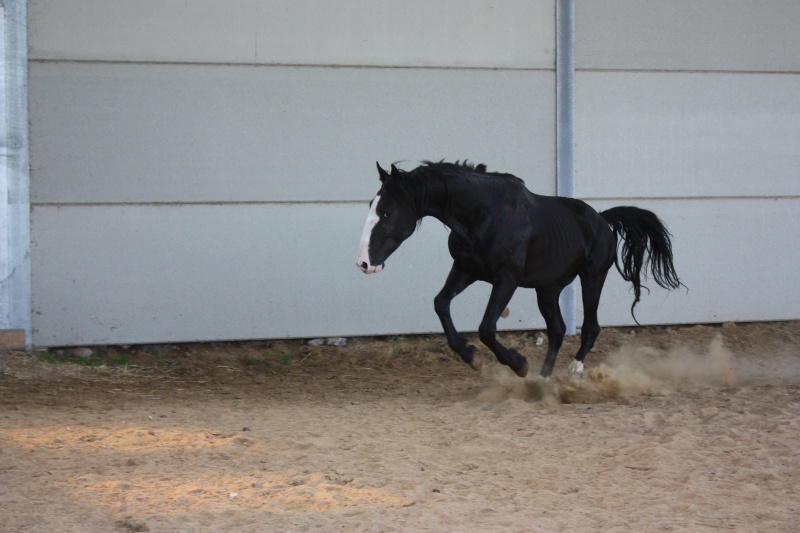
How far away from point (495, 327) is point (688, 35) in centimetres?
519

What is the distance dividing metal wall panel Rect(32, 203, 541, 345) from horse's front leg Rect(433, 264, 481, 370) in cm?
245

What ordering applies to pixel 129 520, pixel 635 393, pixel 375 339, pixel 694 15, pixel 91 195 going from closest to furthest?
pixel 129 520 → pixel 635 393 → pixel 91 195 → pixel 375 339 → pixel 694 15

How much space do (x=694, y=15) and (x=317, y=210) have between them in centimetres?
469

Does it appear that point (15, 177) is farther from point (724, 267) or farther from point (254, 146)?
point (724, 267)

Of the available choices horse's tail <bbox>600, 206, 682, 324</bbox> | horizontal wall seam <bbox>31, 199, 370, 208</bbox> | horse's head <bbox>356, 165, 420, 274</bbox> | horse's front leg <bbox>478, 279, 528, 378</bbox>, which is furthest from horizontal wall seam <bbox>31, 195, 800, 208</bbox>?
horse's front leg <bbox>478, 279, 528, 378</bbox>

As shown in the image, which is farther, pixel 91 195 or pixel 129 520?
pixel 91 195

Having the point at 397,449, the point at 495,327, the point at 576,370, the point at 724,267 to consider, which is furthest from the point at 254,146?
the point at 724,267

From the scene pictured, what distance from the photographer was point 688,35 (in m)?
9.53

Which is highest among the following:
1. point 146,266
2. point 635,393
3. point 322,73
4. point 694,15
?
point 694,15

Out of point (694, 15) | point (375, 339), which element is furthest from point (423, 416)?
point (694, 15)

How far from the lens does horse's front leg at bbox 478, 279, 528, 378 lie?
20.0 ft

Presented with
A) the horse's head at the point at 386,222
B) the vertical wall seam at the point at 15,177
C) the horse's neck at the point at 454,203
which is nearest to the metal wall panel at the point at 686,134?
the horse's neck at the point at 454,203

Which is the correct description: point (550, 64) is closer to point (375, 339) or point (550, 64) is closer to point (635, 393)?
point (375, 339)

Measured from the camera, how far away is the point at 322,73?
8656 mm
